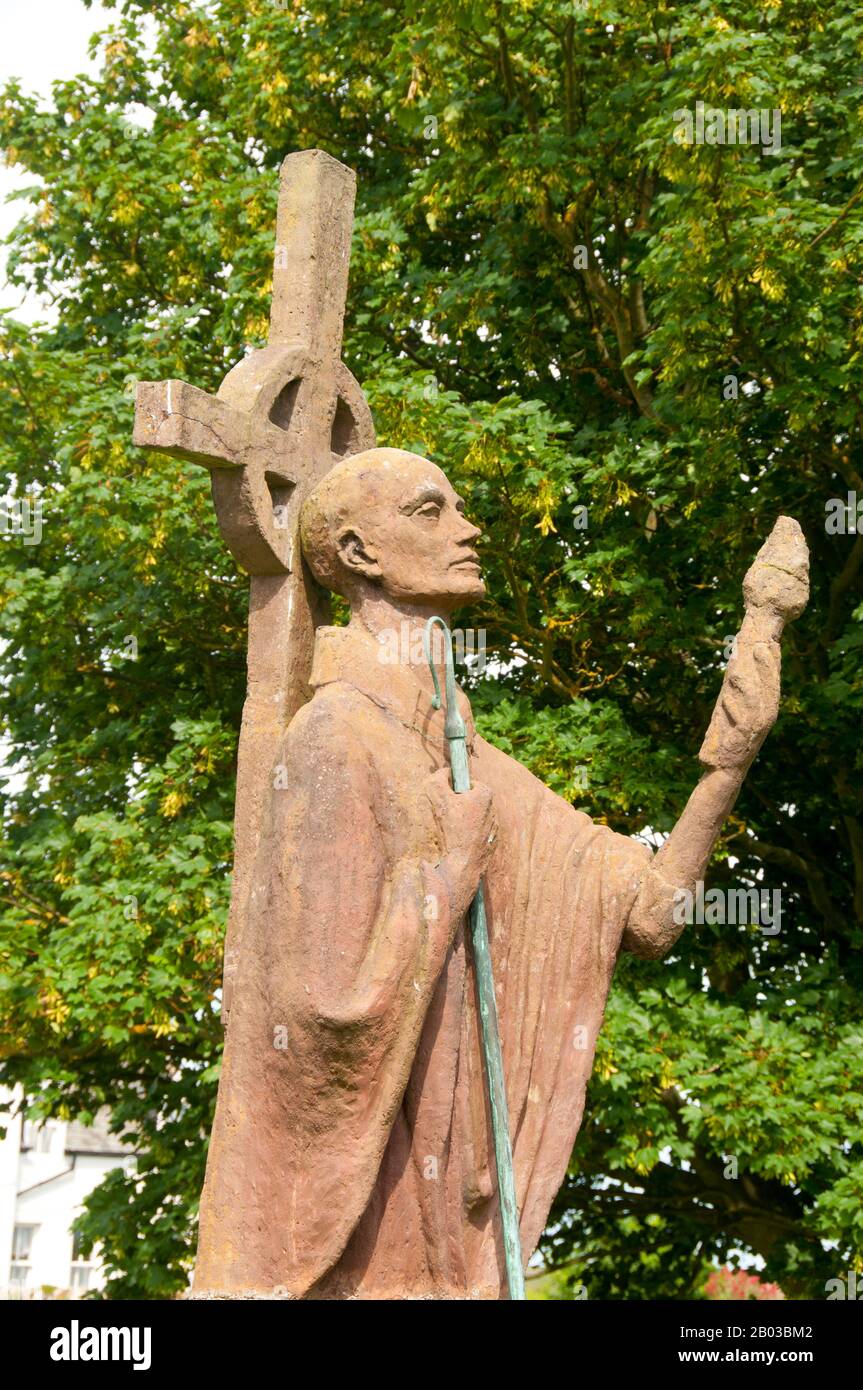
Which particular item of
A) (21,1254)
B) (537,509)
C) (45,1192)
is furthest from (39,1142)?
(537,509)

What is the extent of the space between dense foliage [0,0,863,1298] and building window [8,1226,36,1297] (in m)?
26.4

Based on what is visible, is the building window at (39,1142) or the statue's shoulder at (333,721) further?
the building window at (39,1142)

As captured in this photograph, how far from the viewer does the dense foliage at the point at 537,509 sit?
1021 centimetres

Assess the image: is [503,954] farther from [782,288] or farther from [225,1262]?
[782,288]

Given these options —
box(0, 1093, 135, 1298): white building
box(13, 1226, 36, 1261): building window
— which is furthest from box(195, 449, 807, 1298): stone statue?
box(13, 1226, 36, 1261): building window

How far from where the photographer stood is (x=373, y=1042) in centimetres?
452

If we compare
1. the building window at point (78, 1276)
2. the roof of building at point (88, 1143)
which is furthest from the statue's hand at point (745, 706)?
the roof of building at point (88, 1143)

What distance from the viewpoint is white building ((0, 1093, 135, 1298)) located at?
37688 mm

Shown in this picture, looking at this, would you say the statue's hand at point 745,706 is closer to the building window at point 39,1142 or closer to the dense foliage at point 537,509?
the dense foliage at point 537,509

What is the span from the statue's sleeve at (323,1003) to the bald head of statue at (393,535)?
619mm

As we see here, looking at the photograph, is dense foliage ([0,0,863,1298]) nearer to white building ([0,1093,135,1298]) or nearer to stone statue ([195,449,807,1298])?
stone statue ([195,449,807,1298])

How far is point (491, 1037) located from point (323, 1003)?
1.80 ft

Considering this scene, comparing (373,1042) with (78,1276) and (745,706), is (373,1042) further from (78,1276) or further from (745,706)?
(78,1276)

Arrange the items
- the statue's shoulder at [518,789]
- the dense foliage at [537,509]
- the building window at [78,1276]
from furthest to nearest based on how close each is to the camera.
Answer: the building window at [78,1276], the dense foliage at [537,509], the statue's shoulder at [518,789]
